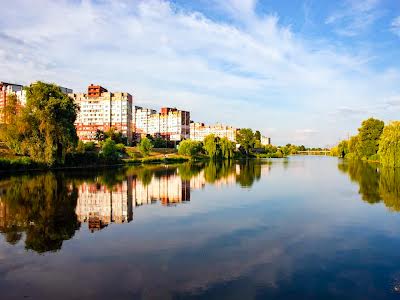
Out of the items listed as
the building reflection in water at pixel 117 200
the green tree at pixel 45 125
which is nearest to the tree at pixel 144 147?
the green tree at pixel 45 125

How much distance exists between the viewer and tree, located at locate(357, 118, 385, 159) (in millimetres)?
81312

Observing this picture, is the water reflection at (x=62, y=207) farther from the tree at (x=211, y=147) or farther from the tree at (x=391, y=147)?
the tree at (x=211, y=147)

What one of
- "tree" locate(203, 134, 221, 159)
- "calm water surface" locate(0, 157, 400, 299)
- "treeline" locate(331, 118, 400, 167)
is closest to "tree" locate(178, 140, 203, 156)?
"tree" locate(203, 134, 221, 159)

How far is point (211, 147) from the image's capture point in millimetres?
102250

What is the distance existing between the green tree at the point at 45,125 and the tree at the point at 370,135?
67.8 meters

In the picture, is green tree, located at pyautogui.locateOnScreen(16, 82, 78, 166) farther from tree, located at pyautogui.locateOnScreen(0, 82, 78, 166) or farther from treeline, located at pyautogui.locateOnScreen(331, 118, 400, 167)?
treeline, located at pyautogui.locateOnScreen(331, 118, 400, 167)

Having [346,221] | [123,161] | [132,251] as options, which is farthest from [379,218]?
[123,161]

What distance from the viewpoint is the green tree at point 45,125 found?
144ft

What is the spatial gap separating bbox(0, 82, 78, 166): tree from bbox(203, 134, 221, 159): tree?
58.5 m

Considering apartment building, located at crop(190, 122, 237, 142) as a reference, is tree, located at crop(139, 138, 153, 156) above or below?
below

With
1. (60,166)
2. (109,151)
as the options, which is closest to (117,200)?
(60,166)

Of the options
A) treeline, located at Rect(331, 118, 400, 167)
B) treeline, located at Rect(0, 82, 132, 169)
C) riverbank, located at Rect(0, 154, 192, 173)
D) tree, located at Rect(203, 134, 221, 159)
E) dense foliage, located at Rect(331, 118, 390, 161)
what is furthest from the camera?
tree, located at Rect(203, 134, 221, 159)

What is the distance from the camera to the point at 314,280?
932 centimetres

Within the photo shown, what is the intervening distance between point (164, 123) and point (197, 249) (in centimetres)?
14031
